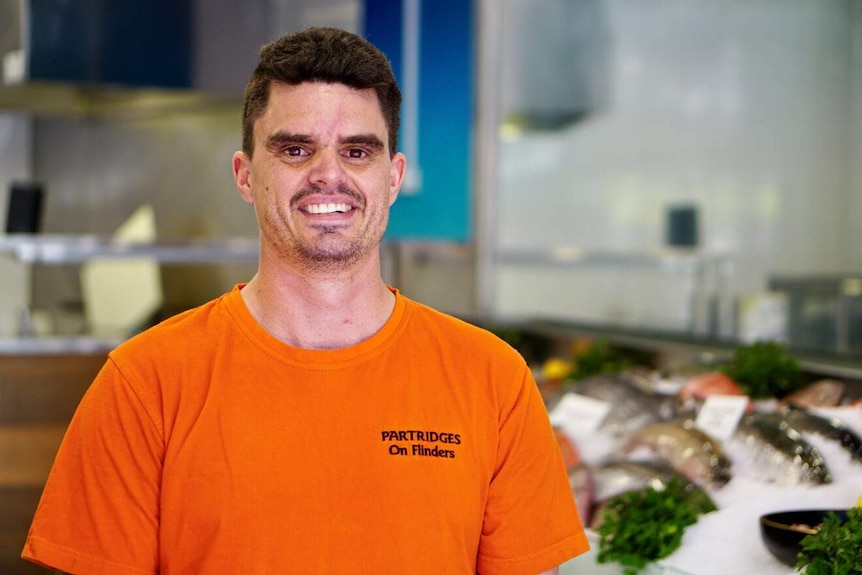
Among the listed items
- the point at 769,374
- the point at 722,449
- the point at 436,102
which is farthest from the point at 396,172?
the point at 436,102

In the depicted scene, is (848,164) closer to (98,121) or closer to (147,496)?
(98,121)

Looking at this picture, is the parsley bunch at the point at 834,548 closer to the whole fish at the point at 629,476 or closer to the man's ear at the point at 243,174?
the whole fish at the point at 629,476

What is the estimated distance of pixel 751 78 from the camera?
5.20 meters

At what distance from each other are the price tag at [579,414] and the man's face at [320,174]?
175cm

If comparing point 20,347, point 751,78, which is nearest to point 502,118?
point 751,78

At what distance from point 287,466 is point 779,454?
144cm

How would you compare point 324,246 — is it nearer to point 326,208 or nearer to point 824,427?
point 326,208

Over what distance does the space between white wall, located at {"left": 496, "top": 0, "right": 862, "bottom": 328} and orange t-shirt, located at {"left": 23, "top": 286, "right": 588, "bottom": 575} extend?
12.8 feet

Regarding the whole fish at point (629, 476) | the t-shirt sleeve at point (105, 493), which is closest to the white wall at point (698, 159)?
the whole fish at point (629, 476)

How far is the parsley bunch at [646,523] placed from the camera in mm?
2088

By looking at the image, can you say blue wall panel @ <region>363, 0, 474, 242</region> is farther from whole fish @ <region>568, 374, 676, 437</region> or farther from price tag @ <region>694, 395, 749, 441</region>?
price tag @ <region>694, 395, 749, 441</region>

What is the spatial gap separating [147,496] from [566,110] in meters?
4.46

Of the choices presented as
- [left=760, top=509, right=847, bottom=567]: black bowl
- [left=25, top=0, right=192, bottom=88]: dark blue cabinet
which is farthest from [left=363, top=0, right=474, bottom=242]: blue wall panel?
[left=760, top=509, right=847, bottom=567]: black bowl

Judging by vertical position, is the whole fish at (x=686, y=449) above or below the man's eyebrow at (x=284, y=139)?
below
